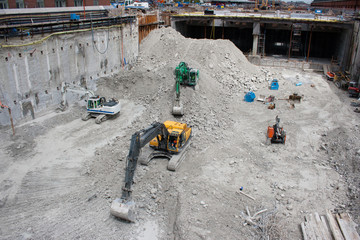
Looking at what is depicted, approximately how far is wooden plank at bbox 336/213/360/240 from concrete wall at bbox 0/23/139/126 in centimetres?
1696

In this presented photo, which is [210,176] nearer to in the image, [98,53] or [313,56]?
[98,53]

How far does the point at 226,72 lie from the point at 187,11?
20.0 m

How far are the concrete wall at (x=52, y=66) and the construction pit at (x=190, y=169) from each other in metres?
0.99

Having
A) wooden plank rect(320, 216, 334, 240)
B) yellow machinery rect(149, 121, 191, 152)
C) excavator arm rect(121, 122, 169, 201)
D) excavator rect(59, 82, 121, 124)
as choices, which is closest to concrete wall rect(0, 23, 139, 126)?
excavator rect(59, 82, 121, 124)

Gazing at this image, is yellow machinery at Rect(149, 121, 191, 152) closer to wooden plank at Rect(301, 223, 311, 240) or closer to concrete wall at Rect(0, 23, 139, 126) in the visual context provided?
wooden plank at Rect(301, 223, 311, 240)

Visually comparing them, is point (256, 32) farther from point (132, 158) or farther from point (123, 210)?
point (123, 210)

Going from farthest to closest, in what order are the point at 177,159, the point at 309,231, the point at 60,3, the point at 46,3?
the point at 60,3 → the point at 46,3 → the point at 177,159 → the point at 309,231

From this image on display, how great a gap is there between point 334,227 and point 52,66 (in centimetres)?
1801

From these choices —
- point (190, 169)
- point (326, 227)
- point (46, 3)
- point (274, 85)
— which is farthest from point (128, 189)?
point (46, 3)

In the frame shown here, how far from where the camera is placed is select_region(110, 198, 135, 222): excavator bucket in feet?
32.1

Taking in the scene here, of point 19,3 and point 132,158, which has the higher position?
point 19,3

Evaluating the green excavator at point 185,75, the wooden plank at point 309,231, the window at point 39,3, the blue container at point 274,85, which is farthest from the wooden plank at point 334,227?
the window at point 39,3

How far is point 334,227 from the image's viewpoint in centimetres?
978

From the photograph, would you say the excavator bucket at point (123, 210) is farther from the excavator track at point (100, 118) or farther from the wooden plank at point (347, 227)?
the excavator track at point (100, 118)
